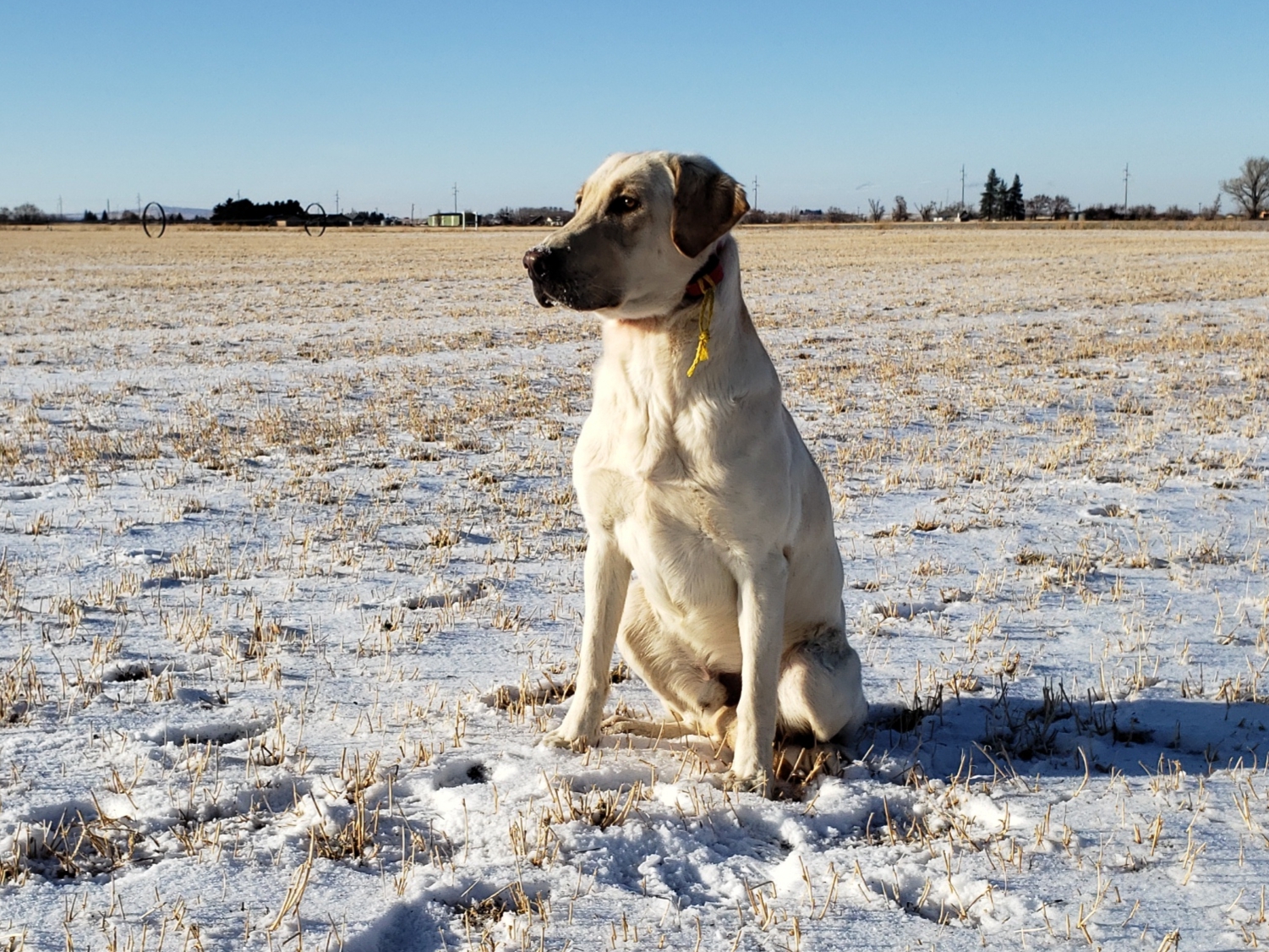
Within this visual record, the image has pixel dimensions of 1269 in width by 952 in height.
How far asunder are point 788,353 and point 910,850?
12153 millimetres

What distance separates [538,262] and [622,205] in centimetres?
37

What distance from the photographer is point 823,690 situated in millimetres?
3662

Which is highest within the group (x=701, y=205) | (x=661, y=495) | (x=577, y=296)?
(x=701, y=205)

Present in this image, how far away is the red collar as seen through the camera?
357 centimetres

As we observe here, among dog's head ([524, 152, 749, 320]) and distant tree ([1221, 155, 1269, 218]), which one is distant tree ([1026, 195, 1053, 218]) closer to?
distant tree ([1221, 155, 1269, 218])

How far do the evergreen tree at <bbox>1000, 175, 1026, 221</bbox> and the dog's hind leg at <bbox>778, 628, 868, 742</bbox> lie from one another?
131 meters

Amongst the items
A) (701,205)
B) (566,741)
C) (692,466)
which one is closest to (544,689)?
(566,741)

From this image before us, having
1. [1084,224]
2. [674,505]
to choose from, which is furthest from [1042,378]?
[1084,224]

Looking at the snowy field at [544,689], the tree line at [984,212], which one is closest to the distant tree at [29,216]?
the tree line at [984,212]

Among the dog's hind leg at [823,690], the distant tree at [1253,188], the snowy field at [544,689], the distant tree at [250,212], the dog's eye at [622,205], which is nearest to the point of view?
the snowy field at [544,689]

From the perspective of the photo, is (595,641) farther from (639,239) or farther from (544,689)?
(639,239)

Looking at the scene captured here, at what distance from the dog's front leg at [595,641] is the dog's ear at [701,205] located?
106cm

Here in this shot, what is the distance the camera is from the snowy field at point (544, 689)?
8.95 feet

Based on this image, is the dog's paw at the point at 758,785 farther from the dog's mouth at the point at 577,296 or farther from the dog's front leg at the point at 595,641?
the dog's mouth at the point at 577,296
